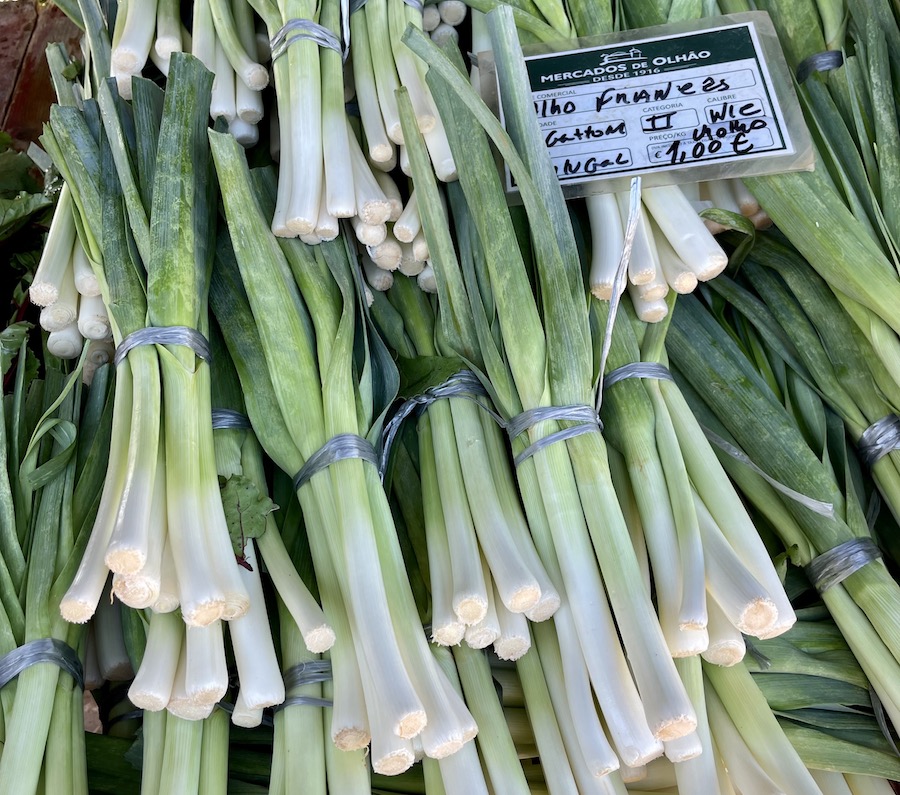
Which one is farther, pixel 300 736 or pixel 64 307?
pixel 64 307

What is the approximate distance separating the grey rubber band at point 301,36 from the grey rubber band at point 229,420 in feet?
1.79

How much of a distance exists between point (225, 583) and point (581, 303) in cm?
52

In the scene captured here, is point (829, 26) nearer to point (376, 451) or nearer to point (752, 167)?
point (752, 167)

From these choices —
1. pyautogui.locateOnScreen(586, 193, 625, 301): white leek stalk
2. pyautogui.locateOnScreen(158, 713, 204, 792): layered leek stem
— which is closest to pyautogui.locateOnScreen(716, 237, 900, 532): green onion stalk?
pyautogui.locateOnScreen(586, 193, 625, 301): white leek stalk

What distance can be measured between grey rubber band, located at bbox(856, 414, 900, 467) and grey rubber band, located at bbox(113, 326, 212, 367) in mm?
900

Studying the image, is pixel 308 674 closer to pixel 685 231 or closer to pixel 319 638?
pixel 319 638

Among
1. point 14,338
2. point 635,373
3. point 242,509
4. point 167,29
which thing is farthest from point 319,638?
point 167,29

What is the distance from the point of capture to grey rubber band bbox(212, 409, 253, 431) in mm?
1004

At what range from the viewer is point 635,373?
0.99 meters

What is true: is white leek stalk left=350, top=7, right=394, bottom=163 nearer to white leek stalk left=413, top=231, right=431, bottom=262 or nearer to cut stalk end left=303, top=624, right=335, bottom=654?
white leek stalk left=413, top=231, right=431, bottom=262

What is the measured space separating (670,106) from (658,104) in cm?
2

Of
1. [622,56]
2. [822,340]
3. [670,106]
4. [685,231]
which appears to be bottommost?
[822,340]

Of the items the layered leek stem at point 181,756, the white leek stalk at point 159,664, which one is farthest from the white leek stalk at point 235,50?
the layered leek stem at point 181,756

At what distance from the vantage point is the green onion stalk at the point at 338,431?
2.49ft
